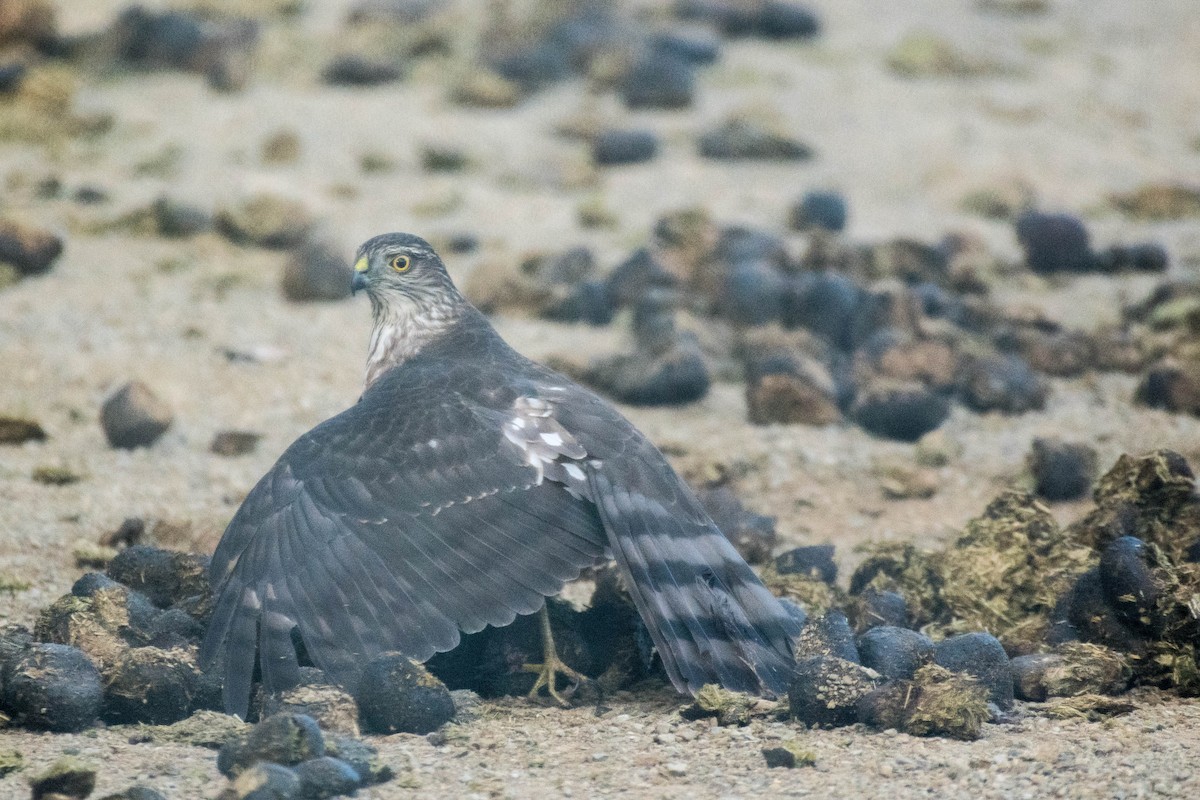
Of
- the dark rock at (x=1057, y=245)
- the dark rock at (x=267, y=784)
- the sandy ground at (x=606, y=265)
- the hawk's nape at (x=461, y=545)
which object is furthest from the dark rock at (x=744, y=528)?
the dark rock at (x=1057, y=245)

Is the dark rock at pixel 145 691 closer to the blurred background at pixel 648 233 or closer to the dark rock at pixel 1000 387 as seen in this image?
the blurred background at pixel 648 233

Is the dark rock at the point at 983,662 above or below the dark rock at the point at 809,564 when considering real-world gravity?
below

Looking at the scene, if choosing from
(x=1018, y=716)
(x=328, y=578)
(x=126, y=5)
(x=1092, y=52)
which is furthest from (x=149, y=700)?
(x=1092, y=52)

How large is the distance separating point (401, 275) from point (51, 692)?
2238 mm

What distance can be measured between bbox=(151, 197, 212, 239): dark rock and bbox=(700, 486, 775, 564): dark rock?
173 inches

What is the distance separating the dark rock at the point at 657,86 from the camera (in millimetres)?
11453

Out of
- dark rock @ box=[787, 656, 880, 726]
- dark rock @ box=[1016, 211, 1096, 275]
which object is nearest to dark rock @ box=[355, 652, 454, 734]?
dark rock @ box=[787, 656, 880, 726]

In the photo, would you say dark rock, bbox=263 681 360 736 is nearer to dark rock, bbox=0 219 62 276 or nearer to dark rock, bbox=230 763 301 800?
dark rock, bbox=230 763 301 800

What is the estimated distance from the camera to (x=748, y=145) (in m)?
10.8

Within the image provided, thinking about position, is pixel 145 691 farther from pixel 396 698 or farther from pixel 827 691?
pixel 827 691

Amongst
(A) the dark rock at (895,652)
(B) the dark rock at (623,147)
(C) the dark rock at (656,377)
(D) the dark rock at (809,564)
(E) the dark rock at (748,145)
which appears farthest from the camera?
(E) the dark rock at (748,145)

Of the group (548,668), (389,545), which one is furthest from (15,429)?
(548,668)

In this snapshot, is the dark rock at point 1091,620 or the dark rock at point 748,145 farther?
the dark rock at point 748,145

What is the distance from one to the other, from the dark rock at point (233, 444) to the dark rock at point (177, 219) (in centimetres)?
260
